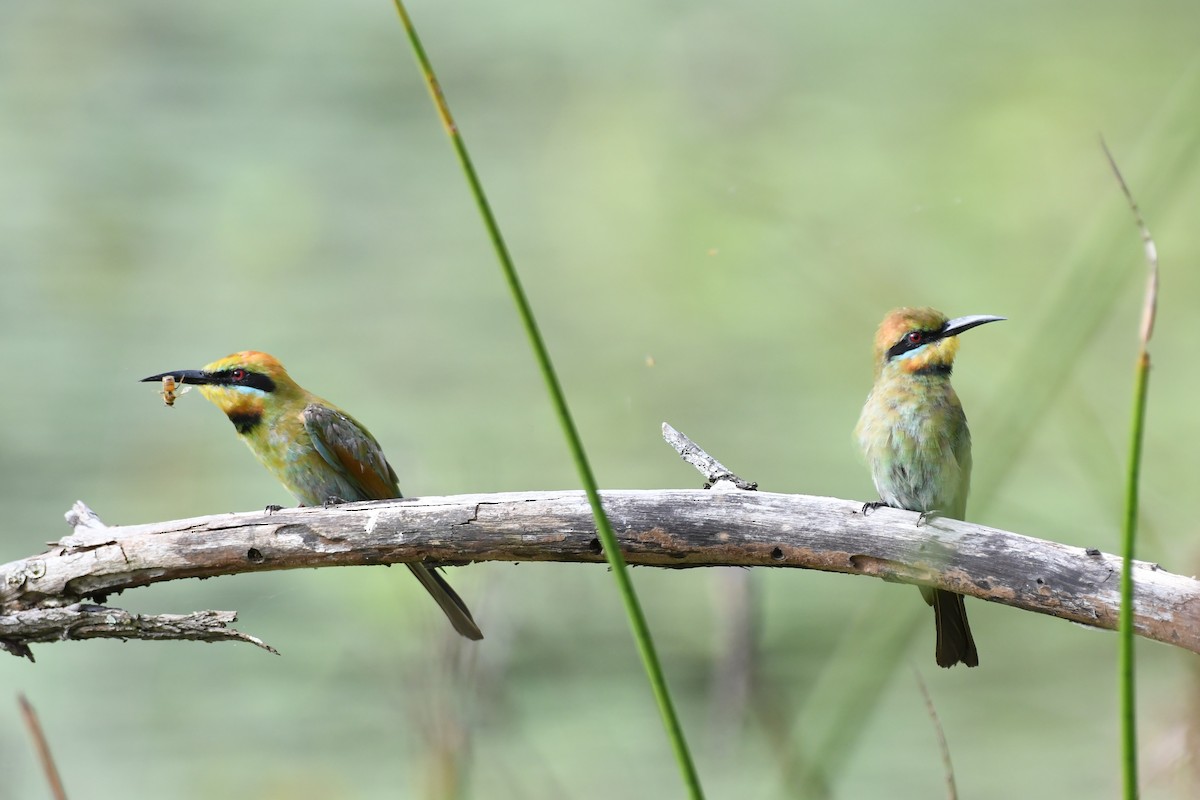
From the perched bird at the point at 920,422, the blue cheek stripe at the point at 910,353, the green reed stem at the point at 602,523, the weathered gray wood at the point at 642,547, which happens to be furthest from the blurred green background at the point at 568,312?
the green reed stem at the point at 602,523

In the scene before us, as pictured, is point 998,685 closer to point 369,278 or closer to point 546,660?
point 546,660

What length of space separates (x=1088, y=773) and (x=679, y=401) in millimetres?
1529

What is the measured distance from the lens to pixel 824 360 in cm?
378

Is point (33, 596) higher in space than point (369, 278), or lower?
lower

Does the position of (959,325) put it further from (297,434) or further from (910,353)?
(297,434)

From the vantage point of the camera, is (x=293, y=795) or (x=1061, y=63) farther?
(x=1061, y=63)

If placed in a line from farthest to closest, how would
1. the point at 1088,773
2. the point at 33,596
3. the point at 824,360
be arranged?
1. the point at 824,360
2. the point at 1088,773
3. the point at 33,596

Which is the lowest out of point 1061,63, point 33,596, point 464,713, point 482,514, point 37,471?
point 464,713

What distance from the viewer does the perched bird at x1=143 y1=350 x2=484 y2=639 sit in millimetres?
2348

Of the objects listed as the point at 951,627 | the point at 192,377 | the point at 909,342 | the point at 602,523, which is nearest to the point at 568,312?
the point at 192,377

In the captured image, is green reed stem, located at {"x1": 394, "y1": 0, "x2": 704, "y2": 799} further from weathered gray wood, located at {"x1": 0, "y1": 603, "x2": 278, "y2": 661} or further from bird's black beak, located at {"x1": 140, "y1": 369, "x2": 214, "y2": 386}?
bird's black beak, located at {"x1": 140, "y1": 369, "x2": 214, "y2": 386}

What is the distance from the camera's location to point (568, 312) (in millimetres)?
3922

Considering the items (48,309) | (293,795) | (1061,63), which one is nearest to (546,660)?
(293,795)

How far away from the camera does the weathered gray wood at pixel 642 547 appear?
1520mm
